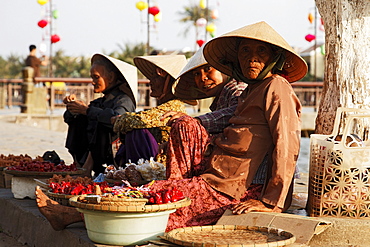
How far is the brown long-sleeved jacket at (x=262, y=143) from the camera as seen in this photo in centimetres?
340

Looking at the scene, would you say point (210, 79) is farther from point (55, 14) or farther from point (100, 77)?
point (55, 14)

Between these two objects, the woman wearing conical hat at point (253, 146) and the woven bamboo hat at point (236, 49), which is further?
the woven bamboo hat at point (236, 49)

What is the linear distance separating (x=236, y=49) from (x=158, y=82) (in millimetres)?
1522

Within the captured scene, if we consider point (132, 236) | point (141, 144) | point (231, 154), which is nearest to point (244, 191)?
point (231, 154)

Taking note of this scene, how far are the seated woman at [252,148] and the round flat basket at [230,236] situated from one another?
10.2 inches

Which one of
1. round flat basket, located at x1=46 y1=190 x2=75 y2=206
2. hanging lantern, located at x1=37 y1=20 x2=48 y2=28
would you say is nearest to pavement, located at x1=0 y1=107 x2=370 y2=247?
round flat basket, located at x1=46 y1=190 x2=75 y2=206

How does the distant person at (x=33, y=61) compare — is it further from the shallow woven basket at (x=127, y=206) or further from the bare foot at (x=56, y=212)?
the shallow woven basket at (x=127, y=206)

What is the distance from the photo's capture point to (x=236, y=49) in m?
3.98

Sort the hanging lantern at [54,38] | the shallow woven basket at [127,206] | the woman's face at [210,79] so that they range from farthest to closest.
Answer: the hanging lantern at [54,38] < the woman's face at [210,79] < the shallow woven basket at [127,206]

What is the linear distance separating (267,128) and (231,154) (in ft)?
0.90

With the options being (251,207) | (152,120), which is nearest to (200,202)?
(251,207)

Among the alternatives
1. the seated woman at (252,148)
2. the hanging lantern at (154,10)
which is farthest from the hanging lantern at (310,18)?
the seated woman at (252,148)

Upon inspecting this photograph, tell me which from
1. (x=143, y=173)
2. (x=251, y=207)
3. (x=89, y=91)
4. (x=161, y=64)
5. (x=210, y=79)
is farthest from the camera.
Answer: (x=89, y=91)

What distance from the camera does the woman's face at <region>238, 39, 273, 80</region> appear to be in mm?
3658
